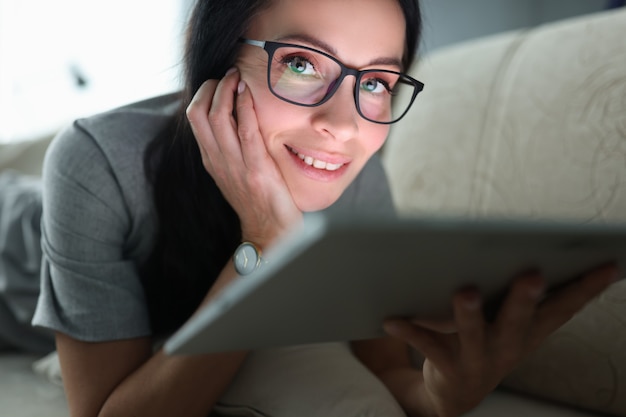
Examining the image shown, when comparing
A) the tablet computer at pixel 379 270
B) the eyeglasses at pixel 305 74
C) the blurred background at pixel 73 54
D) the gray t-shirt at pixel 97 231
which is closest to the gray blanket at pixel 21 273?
the gray t-shirt at pixel 97 231

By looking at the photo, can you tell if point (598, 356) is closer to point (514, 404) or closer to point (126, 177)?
point (514, 404)

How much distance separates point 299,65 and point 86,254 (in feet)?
1.44

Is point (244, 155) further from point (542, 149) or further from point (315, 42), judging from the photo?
point (542, 149)

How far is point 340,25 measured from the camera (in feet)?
2.91

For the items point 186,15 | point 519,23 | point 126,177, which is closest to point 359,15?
point 186,15

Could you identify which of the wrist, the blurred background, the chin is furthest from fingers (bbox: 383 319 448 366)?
the blurred background

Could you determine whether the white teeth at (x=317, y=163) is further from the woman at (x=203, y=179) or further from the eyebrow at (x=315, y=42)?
the eyebrow at (x=315, y=42)

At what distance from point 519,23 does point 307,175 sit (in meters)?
2.69

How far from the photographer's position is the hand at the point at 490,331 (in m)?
0.60

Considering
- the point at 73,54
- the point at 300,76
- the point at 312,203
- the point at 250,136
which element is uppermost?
the point at 300,76

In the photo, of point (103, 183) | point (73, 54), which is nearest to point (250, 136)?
point (103, 183)

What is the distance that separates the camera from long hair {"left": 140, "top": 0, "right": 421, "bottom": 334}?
1.01 m

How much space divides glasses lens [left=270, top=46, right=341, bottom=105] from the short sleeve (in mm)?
321

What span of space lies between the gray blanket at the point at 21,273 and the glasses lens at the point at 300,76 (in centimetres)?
84
